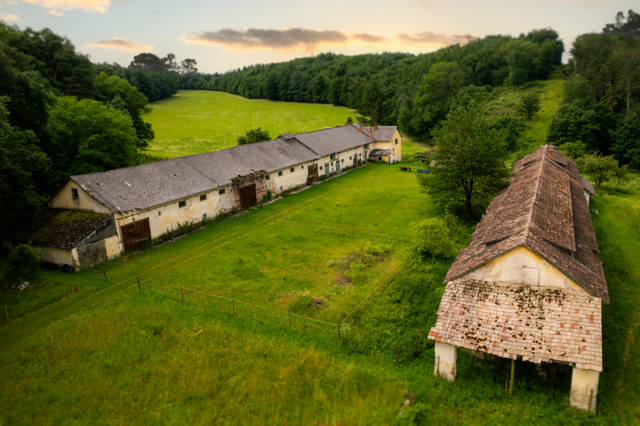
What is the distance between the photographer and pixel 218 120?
101375 mm

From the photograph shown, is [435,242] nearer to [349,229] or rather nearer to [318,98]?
[349,229]

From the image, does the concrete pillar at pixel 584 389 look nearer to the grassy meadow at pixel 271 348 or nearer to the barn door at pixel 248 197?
the grassy meadow at pixel 271 348

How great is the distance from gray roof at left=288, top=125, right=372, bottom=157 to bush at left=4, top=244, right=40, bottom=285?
33.0m

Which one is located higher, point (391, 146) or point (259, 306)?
point (391, 146)

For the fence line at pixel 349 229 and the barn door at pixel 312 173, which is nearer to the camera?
the fence line at pixel 349 229

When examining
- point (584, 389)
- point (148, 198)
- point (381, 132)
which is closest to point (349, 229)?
point (148, 198)

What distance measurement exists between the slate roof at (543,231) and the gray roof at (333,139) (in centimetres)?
2838

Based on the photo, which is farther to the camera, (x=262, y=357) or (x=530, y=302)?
(x=262, y=357)

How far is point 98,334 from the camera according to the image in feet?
59.7

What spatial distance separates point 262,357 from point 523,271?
38.2 ft

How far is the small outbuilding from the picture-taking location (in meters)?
13.6

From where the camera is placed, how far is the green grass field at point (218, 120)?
7512 cm

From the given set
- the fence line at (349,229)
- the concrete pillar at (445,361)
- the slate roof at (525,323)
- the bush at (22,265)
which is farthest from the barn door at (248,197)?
the concrete pillar at (445,361)

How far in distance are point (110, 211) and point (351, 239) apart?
58.6ft
